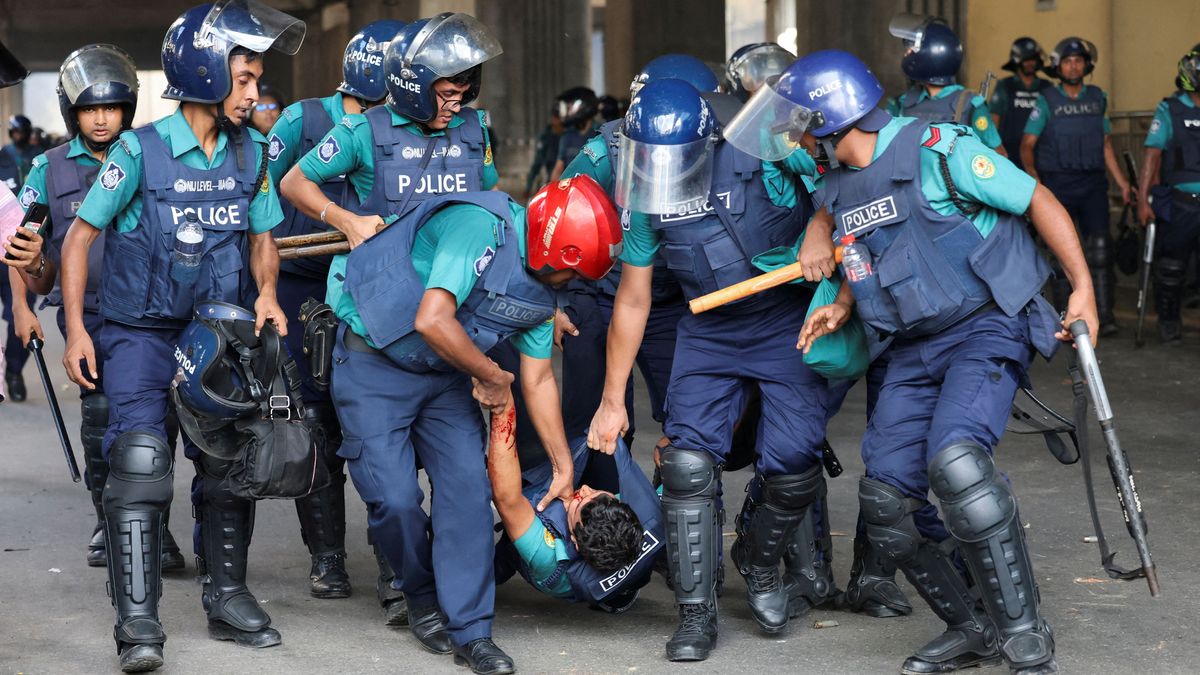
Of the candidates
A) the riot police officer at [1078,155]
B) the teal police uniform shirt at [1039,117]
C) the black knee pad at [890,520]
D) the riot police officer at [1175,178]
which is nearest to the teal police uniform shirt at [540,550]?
the black knee pad at [890,520]

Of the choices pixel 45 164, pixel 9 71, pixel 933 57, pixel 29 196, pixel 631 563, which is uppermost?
pixel 9 71

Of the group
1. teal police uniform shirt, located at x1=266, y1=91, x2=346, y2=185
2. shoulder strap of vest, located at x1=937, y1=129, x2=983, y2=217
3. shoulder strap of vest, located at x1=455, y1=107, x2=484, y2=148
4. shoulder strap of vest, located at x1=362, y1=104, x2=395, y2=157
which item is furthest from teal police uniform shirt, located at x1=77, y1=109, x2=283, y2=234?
shoulder strap of vest, located at x1=937, y1=129, x2=983, y2=217

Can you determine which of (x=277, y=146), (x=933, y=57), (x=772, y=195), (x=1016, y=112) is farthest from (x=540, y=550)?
(x=1016, y=112)

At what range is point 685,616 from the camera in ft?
15.4

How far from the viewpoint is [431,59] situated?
5.11 m

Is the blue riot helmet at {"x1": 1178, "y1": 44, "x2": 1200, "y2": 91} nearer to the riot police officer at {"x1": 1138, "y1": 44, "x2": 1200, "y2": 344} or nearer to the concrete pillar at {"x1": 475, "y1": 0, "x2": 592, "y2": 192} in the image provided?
the riot police officer at {"x1": 1138, "y1": 44, "x2": 1200, "y2": 344}

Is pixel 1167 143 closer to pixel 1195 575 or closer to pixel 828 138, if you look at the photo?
pixel 1195 575

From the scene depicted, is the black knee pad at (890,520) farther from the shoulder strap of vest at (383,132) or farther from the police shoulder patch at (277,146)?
the police shoulder patch at (277,146)

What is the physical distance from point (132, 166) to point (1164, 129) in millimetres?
7337

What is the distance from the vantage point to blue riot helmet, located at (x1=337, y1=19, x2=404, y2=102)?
5.87 m

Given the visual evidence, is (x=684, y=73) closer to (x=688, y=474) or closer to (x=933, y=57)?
(x=688, y=474)

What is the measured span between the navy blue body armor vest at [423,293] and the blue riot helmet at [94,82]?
1.72 m

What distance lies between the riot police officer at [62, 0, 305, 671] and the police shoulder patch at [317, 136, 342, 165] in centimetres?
46

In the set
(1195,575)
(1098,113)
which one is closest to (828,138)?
(1195,575)
